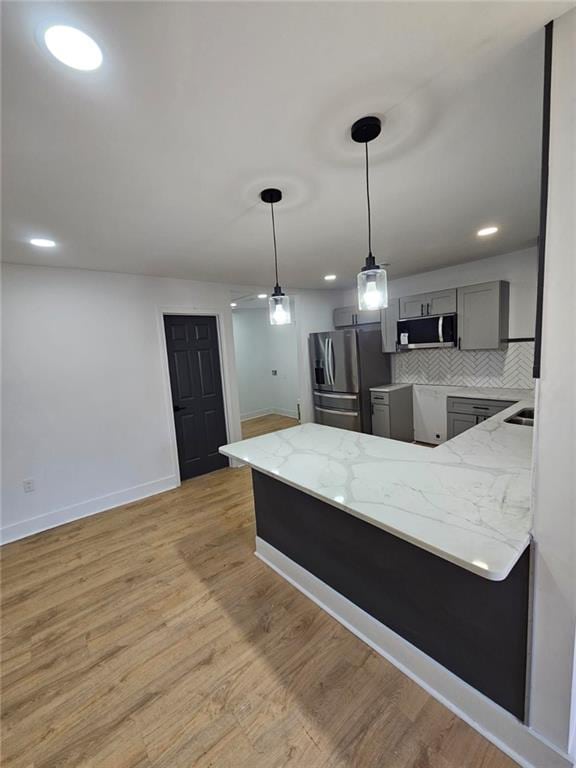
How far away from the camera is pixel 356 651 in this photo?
1.68 m

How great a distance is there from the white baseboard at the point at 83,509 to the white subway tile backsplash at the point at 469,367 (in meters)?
3.67

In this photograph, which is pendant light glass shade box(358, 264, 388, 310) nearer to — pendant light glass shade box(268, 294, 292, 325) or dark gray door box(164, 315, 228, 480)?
pendant light glass shade box(268, 294, 292, 325)

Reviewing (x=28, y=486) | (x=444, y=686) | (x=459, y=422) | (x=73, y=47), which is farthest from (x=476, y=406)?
(x=28, y=486)

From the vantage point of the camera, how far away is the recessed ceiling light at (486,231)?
2811 mm

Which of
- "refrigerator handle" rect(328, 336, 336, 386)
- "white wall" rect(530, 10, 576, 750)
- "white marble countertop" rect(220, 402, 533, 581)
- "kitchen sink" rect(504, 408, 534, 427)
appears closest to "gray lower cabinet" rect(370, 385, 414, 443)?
"refrigerator handle" rect(328, 336, 336, 386)

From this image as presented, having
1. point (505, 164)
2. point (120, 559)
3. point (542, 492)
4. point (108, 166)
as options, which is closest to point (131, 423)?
point (120, 559)

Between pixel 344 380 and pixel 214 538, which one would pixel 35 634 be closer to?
pixel 214 538

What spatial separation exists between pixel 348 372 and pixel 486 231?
2328mm

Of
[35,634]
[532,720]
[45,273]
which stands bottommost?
[35,634]

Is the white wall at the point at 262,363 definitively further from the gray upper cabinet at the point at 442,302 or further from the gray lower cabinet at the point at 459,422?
the gray lower cabinet at the point at 459,422

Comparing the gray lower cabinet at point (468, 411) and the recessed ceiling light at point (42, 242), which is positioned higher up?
the recessed ceiling light at point (42, 242)

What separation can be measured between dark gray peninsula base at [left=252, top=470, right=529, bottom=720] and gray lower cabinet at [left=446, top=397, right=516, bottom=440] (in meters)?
2.79

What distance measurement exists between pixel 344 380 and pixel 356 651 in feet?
11.1

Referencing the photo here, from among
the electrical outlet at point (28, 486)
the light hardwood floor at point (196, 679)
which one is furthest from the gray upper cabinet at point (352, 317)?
the electrical outlet at point (28, 486)
